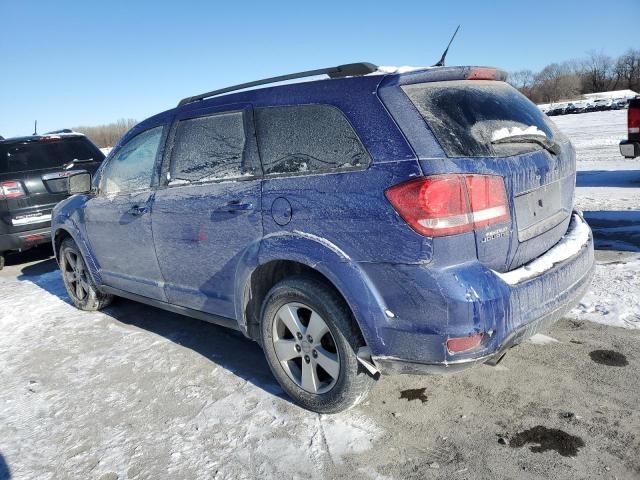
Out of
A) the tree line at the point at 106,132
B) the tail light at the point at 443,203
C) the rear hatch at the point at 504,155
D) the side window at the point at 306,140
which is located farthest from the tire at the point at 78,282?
the tree line at the point at 106,132

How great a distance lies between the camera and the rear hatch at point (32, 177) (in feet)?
22.0

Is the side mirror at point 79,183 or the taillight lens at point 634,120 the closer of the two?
the side mirror at point 79,183

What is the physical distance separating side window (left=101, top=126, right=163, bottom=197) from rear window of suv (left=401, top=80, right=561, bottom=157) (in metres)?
2.16

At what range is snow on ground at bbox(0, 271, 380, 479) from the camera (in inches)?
103

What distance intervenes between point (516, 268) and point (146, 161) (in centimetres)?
282

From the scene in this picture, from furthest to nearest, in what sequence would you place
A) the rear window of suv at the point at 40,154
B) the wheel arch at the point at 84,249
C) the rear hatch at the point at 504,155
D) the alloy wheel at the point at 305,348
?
the rear window of suv at the point at 40,154, the wheel arch at the point at 84,249, the alloy wheel at the point at 305,348, the rear hatch at the point at 504,155

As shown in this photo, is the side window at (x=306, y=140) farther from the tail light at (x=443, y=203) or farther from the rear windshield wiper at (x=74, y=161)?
the rear windshield wiper at (x=74, y=161)

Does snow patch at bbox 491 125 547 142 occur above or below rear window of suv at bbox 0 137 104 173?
below

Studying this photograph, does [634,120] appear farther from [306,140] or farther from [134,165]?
[134,165]

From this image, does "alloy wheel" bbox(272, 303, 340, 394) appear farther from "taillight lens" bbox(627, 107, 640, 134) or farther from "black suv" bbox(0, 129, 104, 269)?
"taillight lens" bbox(627, 107, 640, 134)

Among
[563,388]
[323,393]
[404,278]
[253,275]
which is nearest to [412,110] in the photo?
[404,278]

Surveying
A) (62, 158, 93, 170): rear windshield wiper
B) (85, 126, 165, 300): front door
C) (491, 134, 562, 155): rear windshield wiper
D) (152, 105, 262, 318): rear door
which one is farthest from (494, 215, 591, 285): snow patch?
(62, 158, 93, 170): rear windshield wiper

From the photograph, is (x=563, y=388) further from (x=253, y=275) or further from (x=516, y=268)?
(x=253, y=275)

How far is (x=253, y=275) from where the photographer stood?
3045mm
